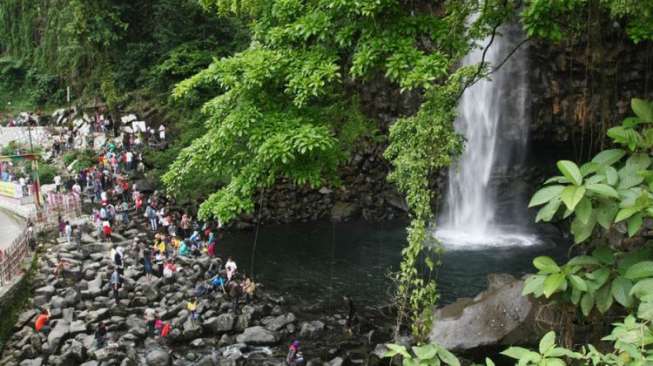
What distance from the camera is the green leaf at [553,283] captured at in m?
3.49

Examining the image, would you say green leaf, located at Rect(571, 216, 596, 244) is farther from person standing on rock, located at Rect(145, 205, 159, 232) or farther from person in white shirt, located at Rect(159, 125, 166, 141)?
person in white shirt, located at Rect(159, 125, 166, 141)

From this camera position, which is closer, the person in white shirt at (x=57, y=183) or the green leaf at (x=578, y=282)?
the green leaf at (x=578, y=282)

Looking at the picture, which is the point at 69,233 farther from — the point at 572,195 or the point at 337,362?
the point at 572,195

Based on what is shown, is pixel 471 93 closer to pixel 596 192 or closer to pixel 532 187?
pixel 532 187

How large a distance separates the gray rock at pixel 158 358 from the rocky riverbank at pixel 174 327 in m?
0.02

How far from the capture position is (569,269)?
12.0 ft

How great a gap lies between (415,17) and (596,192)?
12.8 ft

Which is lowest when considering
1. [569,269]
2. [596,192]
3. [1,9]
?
[569,269]

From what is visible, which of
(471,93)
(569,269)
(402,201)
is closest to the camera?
(569,269)

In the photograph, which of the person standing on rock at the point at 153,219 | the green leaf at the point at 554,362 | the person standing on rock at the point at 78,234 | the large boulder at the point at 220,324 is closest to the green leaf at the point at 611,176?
the green leaf at the point at 554,362

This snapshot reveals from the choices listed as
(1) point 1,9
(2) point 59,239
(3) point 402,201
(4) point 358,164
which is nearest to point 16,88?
(1) point 1,9

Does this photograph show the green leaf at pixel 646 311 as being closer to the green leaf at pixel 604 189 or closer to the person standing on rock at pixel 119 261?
the green leaf at pixel 604 189

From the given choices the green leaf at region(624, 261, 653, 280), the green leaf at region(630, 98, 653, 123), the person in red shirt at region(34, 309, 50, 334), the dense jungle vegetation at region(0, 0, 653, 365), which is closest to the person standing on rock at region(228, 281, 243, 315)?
the person in red shirt at region(34, 309, 50, 334)

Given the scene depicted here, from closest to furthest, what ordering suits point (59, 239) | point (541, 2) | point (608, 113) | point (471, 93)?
1. point (541, 2)
2. point (608, 113)
3. point (59, 239)
4. point (471, 93)
